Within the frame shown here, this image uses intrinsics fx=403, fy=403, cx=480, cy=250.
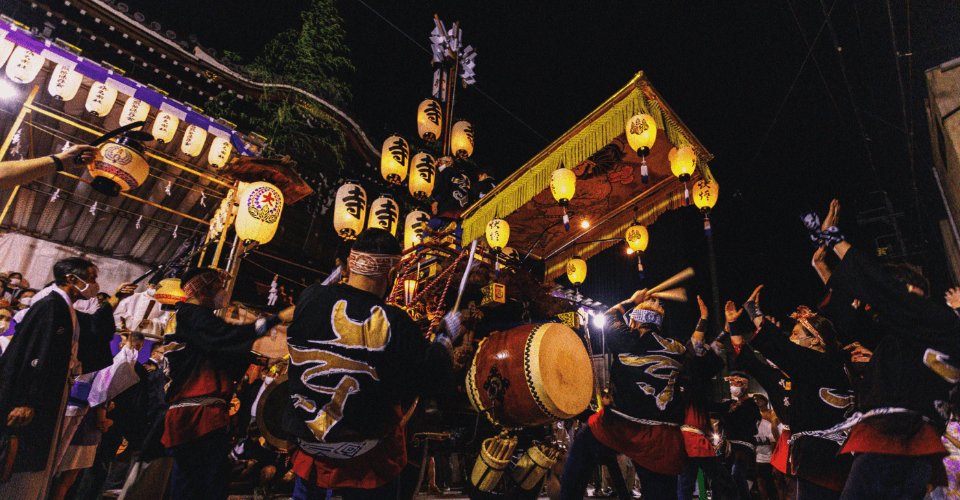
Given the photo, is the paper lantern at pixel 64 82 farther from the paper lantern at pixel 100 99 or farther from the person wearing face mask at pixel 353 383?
the person wearing face mask at pixel 353 383

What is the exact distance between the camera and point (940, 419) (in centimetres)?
183

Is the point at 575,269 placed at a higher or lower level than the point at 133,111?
lower

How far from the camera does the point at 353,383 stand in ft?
5.26

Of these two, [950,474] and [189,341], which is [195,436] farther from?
[950,474]

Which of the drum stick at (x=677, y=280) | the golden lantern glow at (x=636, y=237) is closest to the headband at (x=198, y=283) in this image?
the drum stick at (x=677, y=280)

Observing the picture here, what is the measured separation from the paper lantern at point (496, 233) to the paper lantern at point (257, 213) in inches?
149

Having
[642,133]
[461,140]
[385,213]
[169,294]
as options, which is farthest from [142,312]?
[642,133]

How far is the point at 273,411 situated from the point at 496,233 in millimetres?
4866

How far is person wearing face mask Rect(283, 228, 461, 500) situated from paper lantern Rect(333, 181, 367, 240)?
19.4 feet

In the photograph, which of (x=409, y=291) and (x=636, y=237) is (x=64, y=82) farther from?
(x=636, y=237)

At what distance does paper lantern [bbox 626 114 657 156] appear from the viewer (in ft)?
18.4

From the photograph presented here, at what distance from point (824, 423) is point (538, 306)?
598 cm

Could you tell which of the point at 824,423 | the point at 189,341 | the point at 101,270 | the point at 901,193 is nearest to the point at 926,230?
the point at 901,193

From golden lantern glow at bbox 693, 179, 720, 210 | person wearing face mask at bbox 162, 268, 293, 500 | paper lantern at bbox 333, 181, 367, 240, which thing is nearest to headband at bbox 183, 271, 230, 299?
person wearing face mask at bbox 162, 268, 293, 500
